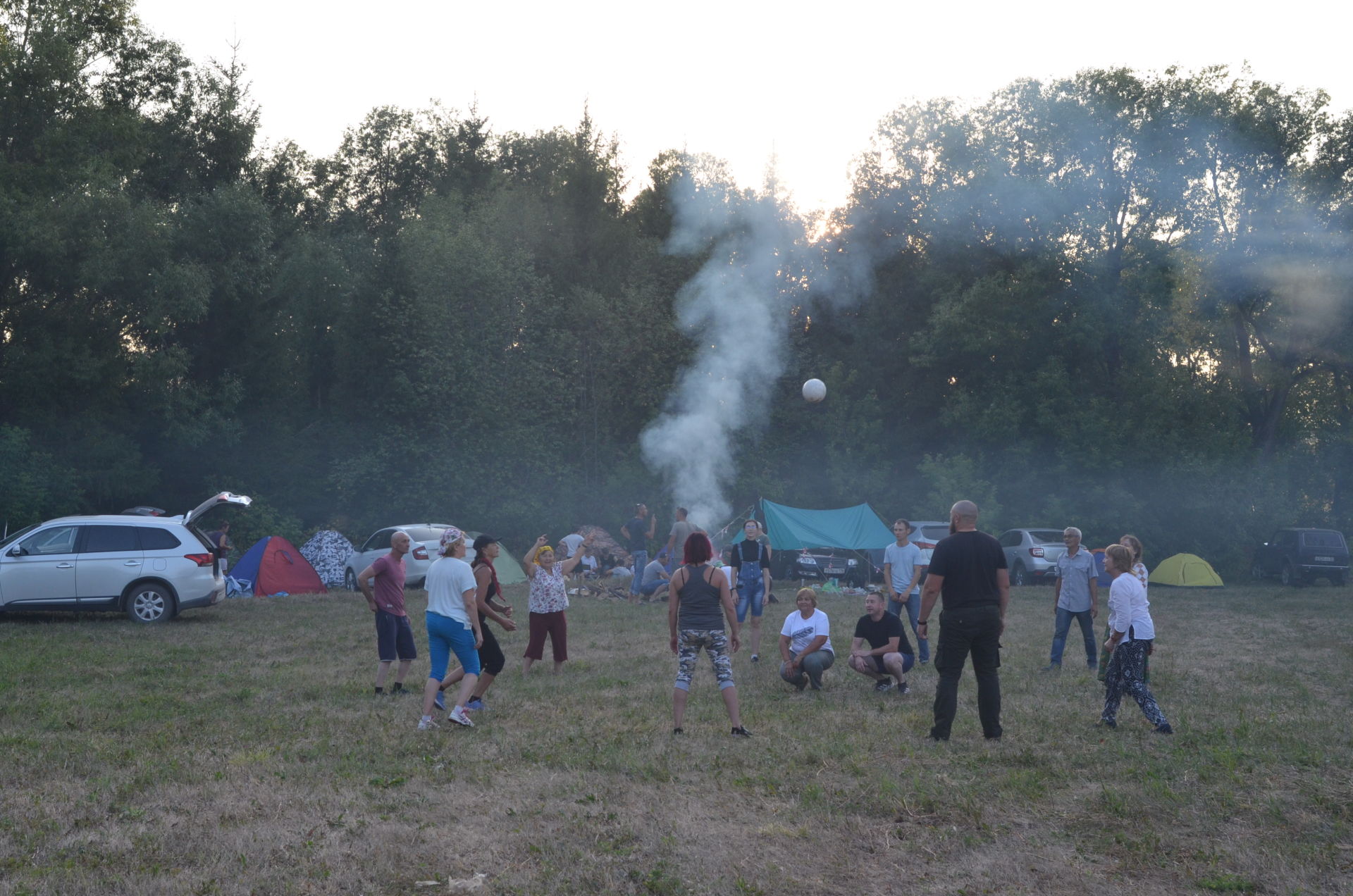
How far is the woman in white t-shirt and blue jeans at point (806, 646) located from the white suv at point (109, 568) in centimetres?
1028

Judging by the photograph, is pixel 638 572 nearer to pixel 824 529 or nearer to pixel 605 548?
pixel 824 529

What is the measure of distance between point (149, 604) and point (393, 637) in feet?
27.4

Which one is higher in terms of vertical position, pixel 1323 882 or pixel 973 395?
pixel 973 395

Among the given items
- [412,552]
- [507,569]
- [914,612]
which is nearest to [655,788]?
[914,612]

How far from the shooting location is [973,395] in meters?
33.3

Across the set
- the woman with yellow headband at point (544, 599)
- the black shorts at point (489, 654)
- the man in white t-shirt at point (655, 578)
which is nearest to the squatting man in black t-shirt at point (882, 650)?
the woman with yellow headband at point (544, 599)

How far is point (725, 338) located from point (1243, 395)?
16.1 metres

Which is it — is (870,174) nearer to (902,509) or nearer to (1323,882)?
(902,509)

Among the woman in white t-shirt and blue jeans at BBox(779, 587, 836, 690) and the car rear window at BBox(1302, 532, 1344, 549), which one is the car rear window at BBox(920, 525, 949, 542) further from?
the woman in white t-shirt and blue jeans at BBox(779, 587, 836, 690)

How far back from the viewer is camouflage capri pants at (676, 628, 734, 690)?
28.0ft

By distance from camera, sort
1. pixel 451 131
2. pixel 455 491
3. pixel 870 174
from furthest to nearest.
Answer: pixel 451 131, pixel 870 174, pixel 455 491

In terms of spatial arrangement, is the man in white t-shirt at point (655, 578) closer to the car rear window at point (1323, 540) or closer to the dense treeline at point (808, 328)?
the dense treeline at point (808, 328)

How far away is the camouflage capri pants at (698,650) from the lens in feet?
28.0

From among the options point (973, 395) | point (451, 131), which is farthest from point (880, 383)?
point (451, 131)
